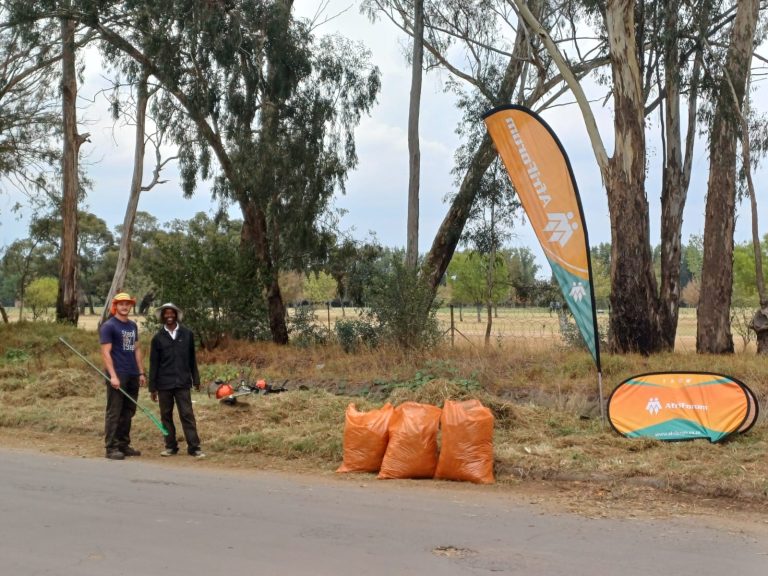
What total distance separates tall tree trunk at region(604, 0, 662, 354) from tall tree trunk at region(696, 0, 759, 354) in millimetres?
2032

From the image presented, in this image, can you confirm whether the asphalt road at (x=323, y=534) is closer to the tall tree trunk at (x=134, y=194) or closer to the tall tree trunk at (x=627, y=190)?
the tall tree trunk at (x=627, y=190)

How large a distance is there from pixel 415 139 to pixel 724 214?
25.7ft

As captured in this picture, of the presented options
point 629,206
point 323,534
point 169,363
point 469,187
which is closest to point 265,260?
point 469,187

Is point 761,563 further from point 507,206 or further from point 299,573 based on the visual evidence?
point 507,206

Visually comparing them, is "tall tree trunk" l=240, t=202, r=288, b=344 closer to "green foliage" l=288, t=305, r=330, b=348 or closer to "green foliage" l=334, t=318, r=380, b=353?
"green foliage" l=288, t=305, r=330, b=348

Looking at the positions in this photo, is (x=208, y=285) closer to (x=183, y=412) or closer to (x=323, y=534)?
(x=183, y=412)

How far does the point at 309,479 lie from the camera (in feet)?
28.3

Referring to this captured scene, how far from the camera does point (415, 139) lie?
21719mm

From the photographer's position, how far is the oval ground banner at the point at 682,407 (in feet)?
30.3

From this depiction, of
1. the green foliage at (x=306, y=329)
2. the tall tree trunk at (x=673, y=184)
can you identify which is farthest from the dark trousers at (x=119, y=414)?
the tall tree trunk at (x=673, y=184)

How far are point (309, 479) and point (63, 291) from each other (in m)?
22.3

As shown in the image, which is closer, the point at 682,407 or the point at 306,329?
the point at 682,407

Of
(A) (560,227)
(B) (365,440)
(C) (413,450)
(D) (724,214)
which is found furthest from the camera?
(D) (724,214)

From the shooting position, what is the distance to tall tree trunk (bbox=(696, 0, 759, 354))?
56.3ft
